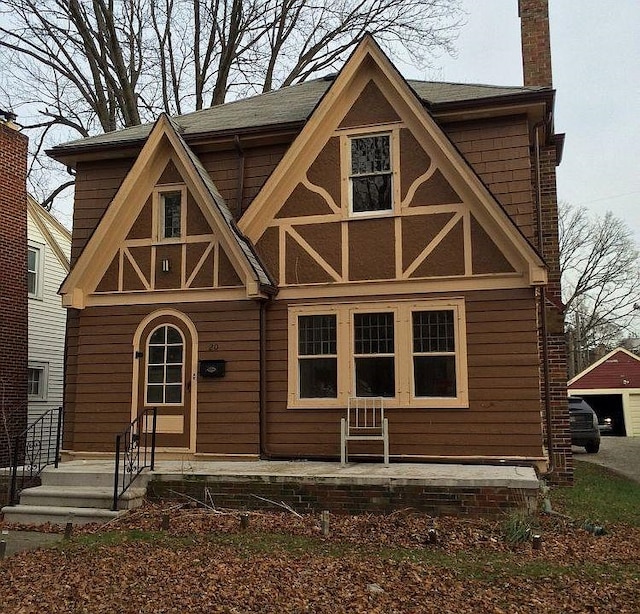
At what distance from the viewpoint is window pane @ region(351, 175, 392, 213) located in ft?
34.2

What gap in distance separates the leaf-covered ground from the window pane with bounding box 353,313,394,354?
3098 millimetres

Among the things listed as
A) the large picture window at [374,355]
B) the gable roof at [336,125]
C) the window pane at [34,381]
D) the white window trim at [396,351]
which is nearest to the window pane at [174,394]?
the white window trim at [396,351]

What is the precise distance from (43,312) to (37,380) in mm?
1967

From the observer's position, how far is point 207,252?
35.1 feet

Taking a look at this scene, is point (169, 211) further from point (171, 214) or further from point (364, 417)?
point (364, 417)

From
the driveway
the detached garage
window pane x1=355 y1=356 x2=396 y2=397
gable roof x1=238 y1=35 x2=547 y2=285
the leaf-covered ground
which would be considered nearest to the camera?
the leaf-covered ground

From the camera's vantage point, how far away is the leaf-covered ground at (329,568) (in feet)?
16.3

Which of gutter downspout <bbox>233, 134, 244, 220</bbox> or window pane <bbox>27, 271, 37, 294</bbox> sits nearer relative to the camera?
gutter downspout <bbox>233, 134, 244, 220</bbox>

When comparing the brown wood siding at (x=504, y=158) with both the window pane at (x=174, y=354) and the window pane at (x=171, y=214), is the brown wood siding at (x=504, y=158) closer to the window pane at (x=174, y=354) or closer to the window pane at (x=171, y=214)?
the window pane at (x=171, y=214)

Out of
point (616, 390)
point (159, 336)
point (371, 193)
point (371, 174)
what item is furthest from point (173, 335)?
point (616, 390)

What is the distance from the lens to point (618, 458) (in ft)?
55.2

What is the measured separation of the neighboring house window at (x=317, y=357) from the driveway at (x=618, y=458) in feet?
20.8

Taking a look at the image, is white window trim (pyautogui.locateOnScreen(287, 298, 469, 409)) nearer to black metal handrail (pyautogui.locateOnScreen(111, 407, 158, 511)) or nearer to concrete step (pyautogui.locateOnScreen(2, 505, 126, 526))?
black metal handrail (pyautogui.locateOnScreen(111, 407, 158, 511))

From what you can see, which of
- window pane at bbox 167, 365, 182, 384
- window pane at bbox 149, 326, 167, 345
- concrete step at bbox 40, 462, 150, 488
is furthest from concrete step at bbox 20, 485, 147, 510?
window pane at bbox 149, 326, 167, 345
